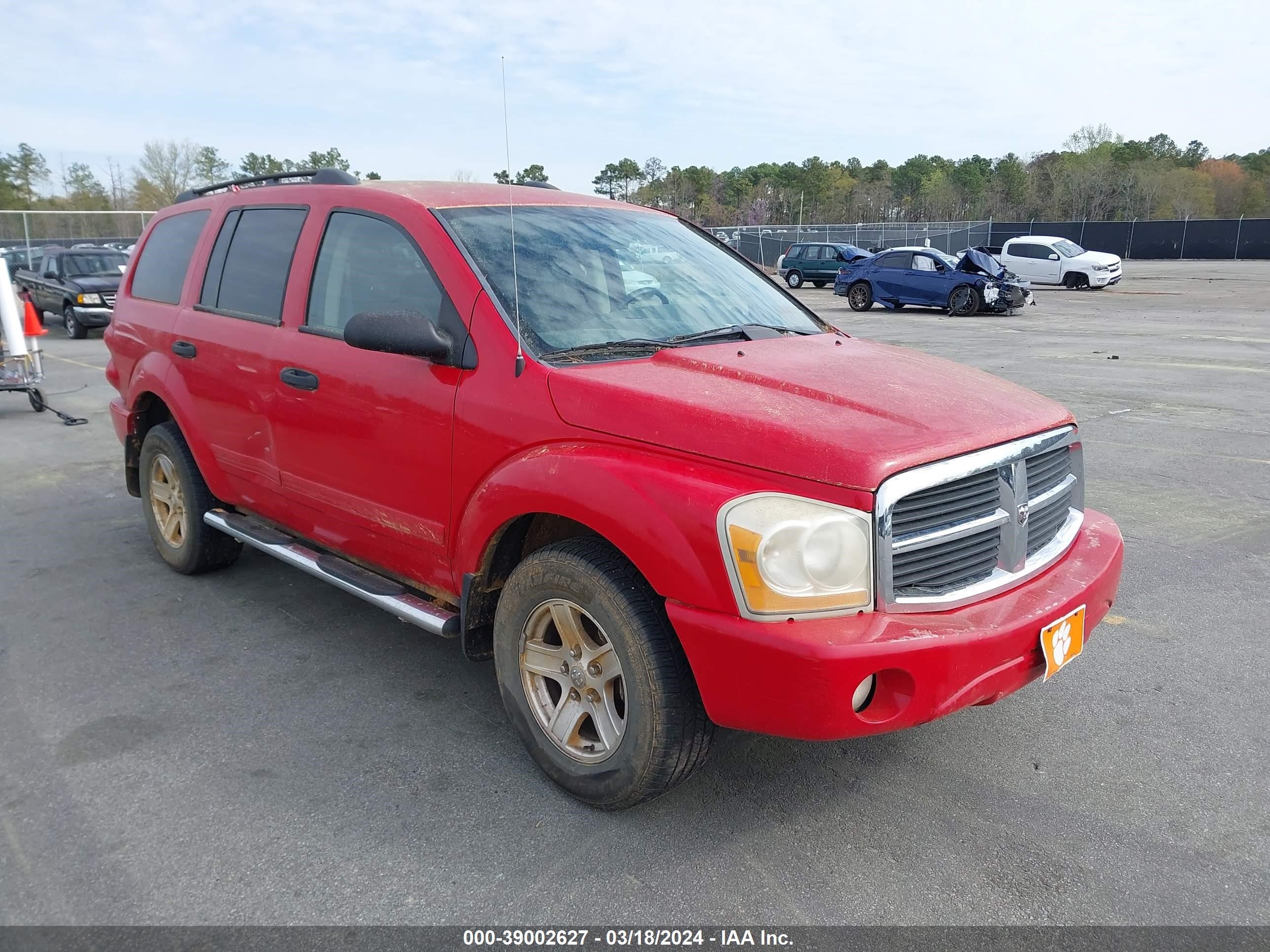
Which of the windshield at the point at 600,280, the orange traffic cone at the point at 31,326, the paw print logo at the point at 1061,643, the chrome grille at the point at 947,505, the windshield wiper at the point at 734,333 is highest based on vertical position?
the windshield at the point at 600,280

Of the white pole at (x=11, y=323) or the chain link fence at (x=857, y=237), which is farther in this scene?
the chain link fence at (x=857, y=237)

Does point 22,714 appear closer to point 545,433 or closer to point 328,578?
point 328,578

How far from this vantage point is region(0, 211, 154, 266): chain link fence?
30656mm

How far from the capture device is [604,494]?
2.67m

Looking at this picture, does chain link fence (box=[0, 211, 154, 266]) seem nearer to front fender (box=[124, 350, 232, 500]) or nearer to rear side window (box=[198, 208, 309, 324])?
front fender (box=[124, 350, 232, 500])

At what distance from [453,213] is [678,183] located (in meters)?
105

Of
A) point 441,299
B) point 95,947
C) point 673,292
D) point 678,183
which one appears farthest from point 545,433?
point 678,183

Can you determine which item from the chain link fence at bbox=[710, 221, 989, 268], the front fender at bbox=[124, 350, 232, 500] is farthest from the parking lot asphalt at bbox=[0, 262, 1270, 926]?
the chain link fence at bbox=[710, 221, 989, 268]

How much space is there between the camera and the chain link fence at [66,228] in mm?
30656

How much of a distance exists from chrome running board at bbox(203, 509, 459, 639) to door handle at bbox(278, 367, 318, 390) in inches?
28.3

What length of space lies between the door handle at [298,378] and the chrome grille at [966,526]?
91.8 inches

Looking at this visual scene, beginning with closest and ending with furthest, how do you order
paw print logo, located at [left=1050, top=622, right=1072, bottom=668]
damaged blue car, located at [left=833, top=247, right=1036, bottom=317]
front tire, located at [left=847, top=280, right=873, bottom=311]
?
1. paw print logo, located at [left=1050, top=622, right=1072, bottom=668]
2. damaged blue car, located at [left=833, top=247, right=1036, bottom=317]
3. front tire, located at [left=847, top=280, right=873, bottom=311]

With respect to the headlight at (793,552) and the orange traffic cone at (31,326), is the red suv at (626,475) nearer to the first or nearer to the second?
the headlight at (793,552)

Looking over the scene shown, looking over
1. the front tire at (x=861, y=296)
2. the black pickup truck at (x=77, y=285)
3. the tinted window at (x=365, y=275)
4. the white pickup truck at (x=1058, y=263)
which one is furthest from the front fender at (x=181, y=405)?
the white pickup truck at (x=1058, y=263)
